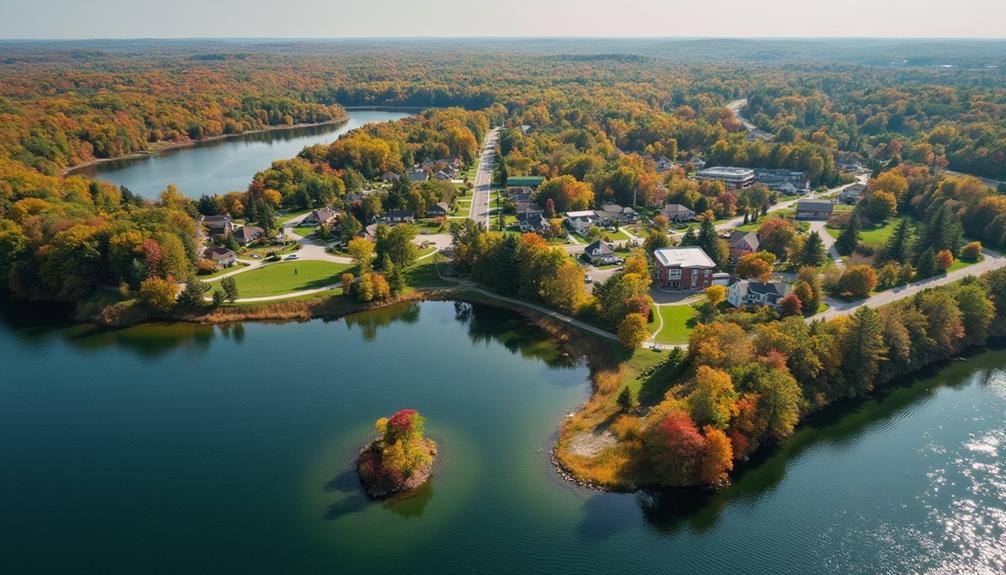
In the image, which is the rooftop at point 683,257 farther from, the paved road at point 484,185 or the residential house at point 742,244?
the paved road at point 484,185

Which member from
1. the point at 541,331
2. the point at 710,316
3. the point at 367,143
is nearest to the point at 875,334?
the point at 710,316

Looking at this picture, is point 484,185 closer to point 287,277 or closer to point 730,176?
point 730,176

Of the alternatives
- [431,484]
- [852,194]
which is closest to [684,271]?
[431,484]

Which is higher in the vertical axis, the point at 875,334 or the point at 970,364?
the point at 875,334

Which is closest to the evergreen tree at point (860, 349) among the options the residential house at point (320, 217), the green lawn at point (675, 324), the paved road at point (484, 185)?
the green lawn at point (675, 324)

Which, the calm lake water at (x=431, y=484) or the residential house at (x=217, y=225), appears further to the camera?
the residential house at (x=217, y=225)

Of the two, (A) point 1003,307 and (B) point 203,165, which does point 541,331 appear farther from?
(B) point 203,165
